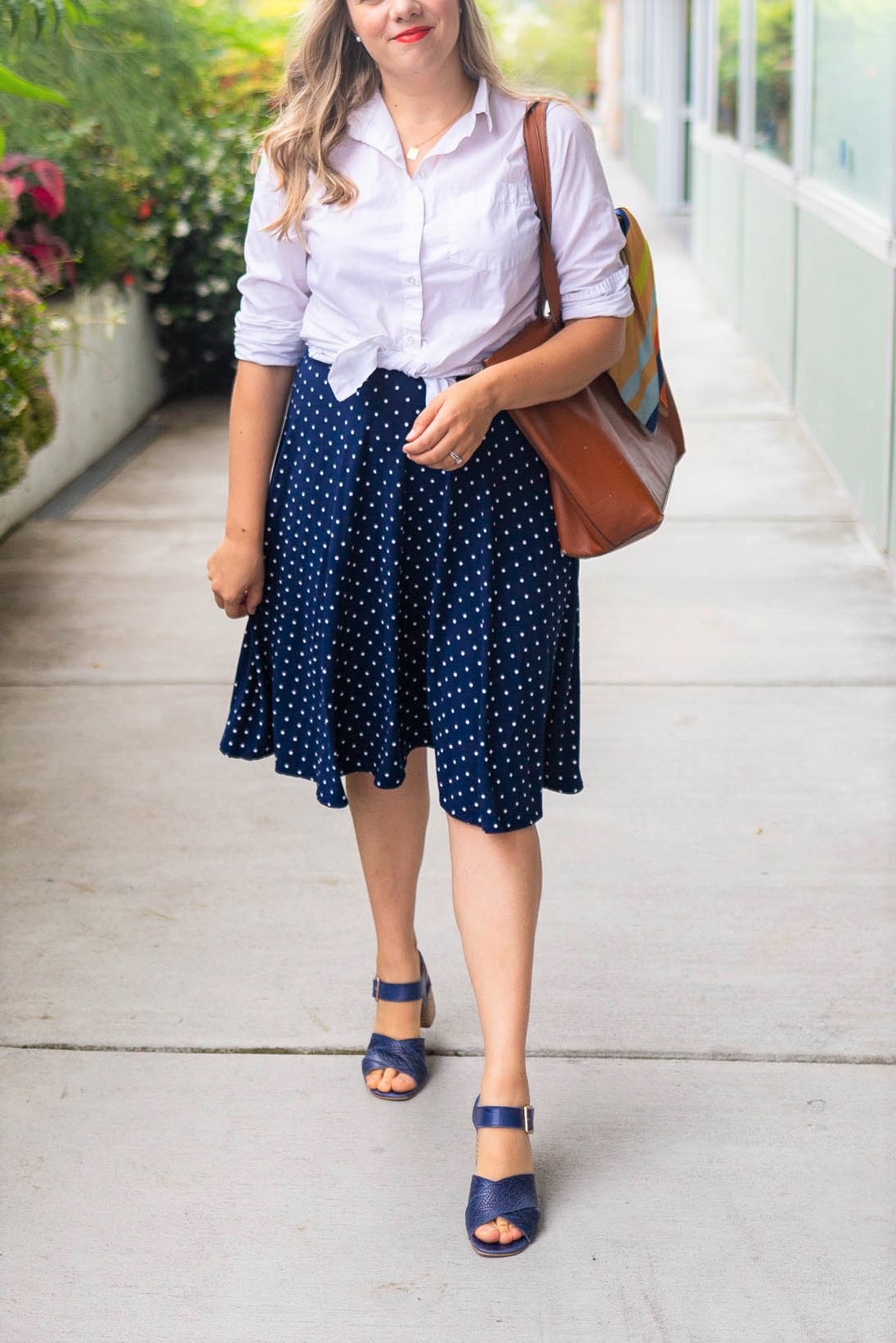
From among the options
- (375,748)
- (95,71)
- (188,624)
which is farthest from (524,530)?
(95,71)

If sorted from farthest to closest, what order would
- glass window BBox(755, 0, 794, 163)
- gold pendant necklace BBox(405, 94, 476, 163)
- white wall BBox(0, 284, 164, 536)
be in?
glass window BBox(755, 0, 794, 163)
white wall BBox(0, 284, 164, 536)
gold pendant necklace BBox(405, 94, 476, 163)

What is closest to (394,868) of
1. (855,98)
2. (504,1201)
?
(504,1201)

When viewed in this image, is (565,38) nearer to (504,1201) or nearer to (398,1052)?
(398,1052)

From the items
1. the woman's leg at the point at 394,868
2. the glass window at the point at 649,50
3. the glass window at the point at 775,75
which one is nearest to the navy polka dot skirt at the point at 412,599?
the woman's leg at the point at 394,868

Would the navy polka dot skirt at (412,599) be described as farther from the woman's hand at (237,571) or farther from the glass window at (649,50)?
the glass window at (649,50)

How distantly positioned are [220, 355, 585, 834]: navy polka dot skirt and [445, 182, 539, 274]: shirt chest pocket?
0.19m

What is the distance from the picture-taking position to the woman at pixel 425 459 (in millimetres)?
2010

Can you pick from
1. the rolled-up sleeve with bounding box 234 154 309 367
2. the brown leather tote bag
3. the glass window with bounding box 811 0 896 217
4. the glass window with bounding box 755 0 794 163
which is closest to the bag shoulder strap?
the brown leather tote bag

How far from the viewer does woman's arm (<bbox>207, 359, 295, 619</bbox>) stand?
7.31 feet

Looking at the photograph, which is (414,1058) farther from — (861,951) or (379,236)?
(379,236)

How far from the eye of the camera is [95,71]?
5574mm

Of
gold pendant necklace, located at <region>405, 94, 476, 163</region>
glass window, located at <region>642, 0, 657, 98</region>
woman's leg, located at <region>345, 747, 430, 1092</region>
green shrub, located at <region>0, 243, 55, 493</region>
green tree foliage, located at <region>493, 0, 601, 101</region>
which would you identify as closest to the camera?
gold pendant necklace, located at <region>405, 94, 476, 163</region>

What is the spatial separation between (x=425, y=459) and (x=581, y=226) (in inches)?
14.8

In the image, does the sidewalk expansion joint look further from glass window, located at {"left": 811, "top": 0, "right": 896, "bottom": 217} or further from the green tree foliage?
the green tree foliage
